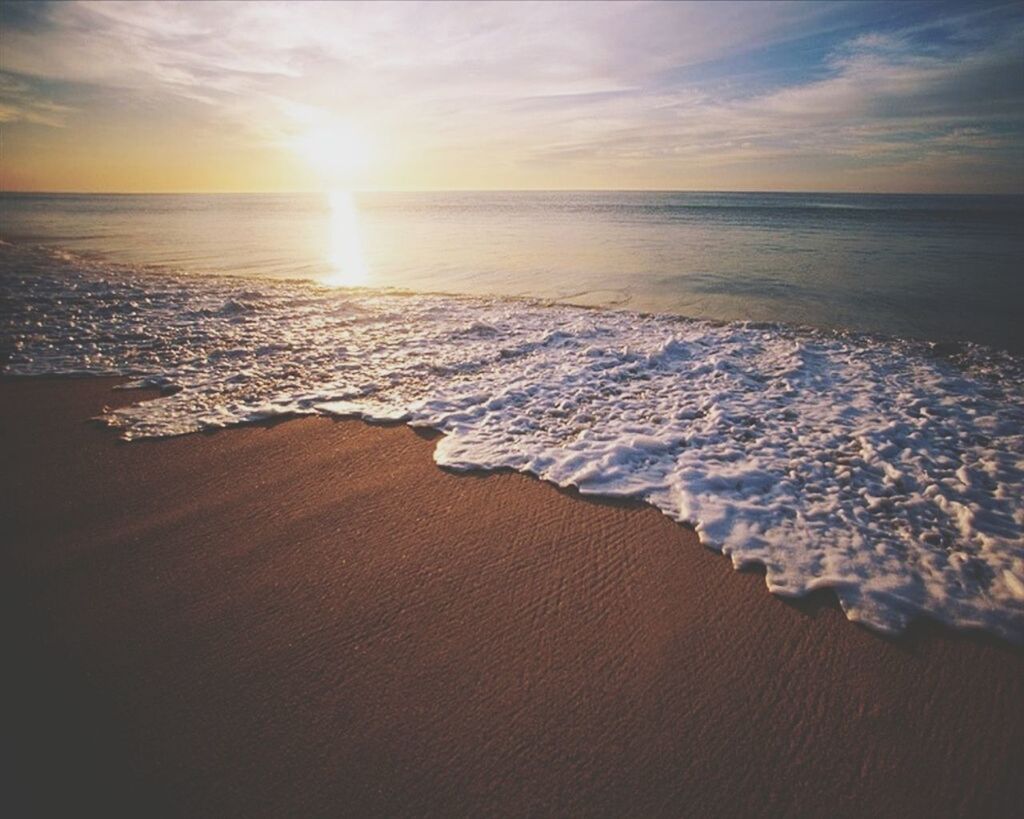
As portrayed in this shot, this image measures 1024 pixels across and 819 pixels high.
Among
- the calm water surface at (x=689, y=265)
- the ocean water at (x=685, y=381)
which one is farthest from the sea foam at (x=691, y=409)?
the calm water surface at (x=689, y=265)

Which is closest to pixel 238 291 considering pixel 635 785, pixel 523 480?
pixel 523 480

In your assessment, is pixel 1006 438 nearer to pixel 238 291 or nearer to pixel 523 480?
→ pixel 523 480

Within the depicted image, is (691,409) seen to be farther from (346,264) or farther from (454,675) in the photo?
(346,264)

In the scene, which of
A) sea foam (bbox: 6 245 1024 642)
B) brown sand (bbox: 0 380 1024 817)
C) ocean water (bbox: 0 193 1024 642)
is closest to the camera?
brown sand (bbox: 0 380 1024 817)

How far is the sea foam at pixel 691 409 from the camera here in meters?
3.46

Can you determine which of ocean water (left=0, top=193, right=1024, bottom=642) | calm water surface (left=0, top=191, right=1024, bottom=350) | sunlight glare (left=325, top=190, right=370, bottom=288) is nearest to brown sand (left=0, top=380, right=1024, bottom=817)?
ocean water (left=0, top=193, right=1024, bottom=642)

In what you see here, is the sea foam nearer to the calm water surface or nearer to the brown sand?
the brown sand

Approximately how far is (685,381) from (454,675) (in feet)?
17.1

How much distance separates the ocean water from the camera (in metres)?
3.62

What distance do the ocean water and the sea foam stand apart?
1.1 inches

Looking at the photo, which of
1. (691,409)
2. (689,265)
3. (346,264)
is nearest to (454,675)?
(691,409)

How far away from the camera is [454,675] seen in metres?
2.61

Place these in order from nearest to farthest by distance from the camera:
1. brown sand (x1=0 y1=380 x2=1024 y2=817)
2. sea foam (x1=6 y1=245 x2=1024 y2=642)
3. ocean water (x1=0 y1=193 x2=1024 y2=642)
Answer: brown sand (x1=0 y1=380 x2=1024 y2=817) < sea foam (x1=6 y1=245 x2=1024 y2=642) < ocean water (x1=0 y1=193 x2=1024 y2=642)

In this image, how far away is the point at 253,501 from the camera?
4039 millimetres
